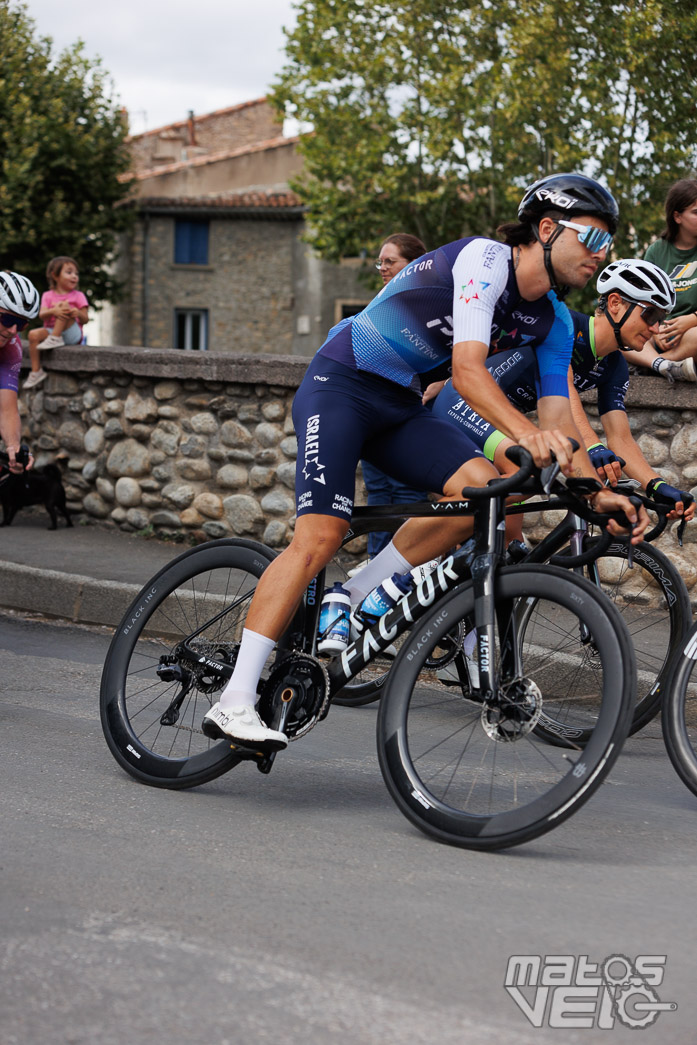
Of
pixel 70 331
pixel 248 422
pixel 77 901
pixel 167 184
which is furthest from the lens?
pixel 167 184

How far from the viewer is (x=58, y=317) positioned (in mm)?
10562

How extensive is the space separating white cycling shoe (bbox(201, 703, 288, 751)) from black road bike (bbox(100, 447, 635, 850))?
7cm

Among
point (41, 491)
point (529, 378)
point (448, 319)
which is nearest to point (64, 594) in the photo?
point (41, 491)

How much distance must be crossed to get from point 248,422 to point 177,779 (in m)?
5.25

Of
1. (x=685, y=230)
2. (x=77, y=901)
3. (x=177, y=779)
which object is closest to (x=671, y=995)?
(x=77, y=901)

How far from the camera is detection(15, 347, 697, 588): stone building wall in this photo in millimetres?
8875

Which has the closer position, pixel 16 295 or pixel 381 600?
pixel 381 600

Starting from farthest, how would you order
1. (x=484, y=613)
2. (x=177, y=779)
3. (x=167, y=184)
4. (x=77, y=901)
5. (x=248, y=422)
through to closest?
(x=167, y=184) → (x=248, y=422) → (x=177, y=779) → (x=484, y=613) → (x=77, y=901)

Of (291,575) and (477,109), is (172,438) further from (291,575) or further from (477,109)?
(477,109)

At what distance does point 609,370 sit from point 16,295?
274cm

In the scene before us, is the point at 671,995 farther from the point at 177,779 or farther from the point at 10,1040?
the point at 177,779

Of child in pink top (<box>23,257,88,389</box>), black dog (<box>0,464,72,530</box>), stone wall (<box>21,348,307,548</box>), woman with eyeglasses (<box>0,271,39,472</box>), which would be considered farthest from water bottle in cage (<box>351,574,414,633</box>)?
child in pink top (<box>23,257,88,389</box>)

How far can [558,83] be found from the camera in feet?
92.5

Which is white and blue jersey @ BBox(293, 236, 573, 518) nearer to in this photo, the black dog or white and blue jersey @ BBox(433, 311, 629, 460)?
white and blue jersey @ BBox(433, 311, 629, 460)
